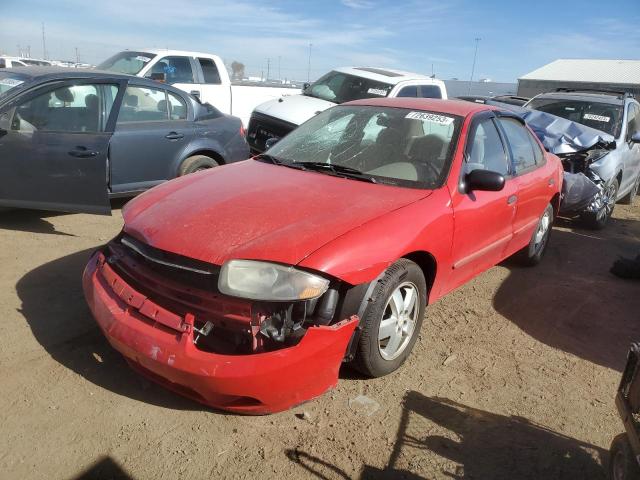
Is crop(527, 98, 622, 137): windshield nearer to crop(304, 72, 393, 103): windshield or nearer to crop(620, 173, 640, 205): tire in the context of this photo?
crop(620, 173, 640, 205): tire

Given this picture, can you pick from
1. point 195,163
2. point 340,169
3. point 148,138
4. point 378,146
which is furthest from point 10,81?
point 378,146

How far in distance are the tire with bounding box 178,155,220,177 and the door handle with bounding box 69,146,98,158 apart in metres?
1.14

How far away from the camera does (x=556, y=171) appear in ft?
17.1

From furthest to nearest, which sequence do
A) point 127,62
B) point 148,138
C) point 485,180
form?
point 127,62, point 148,138, point 485,180

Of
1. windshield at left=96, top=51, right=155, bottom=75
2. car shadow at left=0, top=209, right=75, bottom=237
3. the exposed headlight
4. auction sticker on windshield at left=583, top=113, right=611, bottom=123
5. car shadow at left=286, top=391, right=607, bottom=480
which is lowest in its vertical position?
car shadow at left=286, top=391, right=607, bottom=480

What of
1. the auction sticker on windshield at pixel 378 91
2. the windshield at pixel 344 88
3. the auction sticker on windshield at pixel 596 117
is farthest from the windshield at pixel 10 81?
the auction sticker on windshield at pixel 596 117

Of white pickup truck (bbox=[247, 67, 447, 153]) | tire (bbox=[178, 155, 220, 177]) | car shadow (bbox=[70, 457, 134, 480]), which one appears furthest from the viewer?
white pickup truck (bbox=[247, 67, 447, 153])

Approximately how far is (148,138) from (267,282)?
3655mm

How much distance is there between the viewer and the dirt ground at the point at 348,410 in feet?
7.80

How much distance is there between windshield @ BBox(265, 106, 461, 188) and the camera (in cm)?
353

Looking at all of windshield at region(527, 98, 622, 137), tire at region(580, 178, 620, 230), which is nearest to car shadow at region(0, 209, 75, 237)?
tire at region(580, 178, 620, 230)

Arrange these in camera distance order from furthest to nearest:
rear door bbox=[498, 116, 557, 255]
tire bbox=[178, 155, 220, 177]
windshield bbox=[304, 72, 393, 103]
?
windshield bbox=[304, 72, 393, 103]
tire bbox=[178, 155, 220, 177]
rear door bbox=[498, 116, 557, 255]

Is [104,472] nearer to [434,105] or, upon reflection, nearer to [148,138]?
[434,105]

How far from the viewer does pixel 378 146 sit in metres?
3.81
